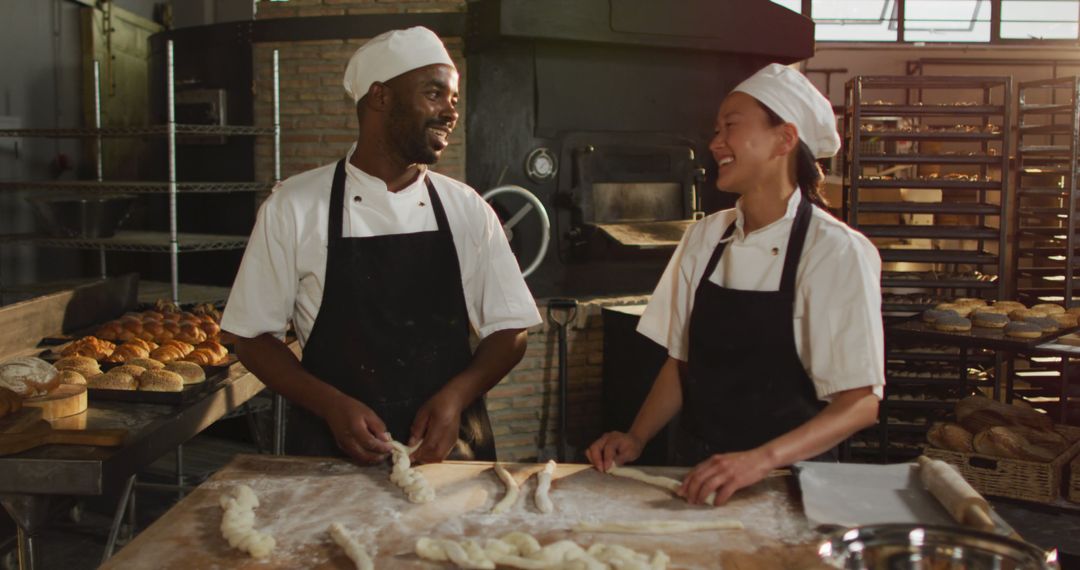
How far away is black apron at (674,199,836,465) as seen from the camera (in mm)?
2004

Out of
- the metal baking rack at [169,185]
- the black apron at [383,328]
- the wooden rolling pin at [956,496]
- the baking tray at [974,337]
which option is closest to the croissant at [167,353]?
the black apron at [383,328]

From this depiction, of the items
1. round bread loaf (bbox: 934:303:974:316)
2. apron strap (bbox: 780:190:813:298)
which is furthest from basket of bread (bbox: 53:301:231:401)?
round bread loaf (bbox: 934:303:974:316)

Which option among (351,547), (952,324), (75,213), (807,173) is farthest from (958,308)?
(75,213)

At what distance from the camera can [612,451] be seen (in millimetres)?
1969

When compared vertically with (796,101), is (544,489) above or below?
below

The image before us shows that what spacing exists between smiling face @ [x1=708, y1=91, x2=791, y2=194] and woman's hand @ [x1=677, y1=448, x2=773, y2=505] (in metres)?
0.58

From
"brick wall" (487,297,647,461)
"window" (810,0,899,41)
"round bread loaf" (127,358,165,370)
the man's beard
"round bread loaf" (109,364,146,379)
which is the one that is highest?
"window" (810,0,899,41)

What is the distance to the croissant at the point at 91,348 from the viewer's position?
3.09 metres

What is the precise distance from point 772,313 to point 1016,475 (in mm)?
2340

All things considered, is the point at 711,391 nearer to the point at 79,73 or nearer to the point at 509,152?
the point at 509,152

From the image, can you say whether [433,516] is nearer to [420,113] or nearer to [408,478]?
[408,478]

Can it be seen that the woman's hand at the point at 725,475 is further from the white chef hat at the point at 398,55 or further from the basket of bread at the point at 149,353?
the basket of bread at the point at 149,353

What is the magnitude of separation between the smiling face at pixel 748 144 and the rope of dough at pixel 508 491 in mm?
734

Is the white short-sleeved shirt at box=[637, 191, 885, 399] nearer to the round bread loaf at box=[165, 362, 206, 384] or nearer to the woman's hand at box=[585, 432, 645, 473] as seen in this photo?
the woman's hand at box=[585, 432, 645, 473]
